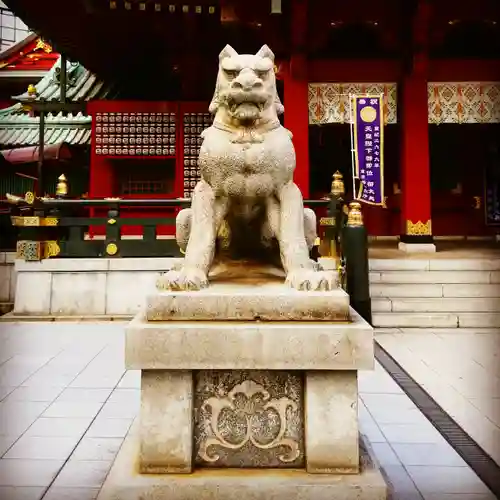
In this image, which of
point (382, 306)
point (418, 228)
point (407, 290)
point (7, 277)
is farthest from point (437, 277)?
point (7, 277)

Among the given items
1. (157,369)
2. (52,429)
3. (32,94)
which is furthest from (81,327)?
(32,94)

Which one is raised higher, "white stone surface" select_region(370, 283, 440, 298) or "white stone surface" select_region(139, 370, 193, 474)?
"white stone surface" select_region(370, 283, 440, 298)

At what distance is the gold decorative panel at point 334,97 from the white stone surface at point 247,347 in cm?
819

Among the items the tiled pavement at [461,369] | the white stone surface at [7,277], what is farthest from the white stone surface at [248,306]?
the white stone surface at [7,277]

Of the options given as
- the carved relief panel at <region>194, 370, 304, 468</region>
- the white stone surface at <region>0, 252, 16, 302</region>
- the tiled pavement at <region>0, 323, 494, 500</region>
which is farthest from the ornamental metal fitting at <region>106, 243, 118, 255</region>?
the carved relief panel at <region>194, 370, 304, 468</region>

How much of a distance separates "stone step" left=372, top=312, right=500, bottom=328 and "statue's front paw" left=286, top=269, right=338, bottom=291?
4.57 m

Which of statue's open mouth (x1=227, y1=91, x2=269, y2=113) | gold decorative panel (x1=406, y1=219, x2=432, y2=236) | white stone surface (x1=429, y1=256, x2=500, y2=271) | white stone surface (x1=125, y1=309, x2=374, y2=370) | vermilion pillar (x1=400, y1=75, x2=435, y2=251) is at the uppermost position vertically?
vermilion pillar (x1=400, y1=75, x2=435, y2=251)

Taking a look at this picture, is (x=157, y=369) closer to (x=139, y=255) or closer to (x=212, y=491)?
(x=212, y=491)

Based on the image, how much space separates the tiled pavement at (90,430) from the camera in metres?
2.62

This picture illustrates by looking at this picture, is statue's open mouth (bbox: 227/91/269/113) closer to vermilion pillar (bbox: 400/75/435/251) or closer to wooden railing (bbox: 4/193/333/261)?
wooden railing (bbox: 4/193/333/261)

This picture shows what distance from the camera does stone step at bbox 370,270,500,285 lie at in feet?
25.5

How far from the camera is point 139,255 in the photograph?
26.4 ft

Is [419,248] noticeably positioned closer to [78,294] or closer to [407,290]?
[407,290]

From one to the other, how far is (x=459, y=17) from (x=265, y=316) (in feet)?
30.7
